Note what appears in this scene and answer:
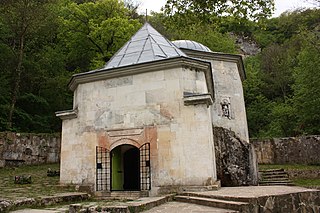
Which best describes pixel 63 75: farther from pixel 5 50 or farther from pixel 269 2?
pixel 269 2

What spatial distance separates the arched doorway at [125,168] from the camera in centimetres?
855

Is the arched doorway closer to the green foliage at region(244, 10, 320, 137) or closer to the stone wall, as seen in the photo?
the stone wall

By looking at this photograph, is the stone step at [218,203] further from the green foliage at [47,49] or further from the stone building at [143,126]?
the green foliage at [47,49]

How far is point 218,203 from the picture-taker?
5574 mm

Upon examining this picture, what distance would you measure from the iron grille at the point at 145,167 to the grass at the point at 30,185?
2.16 meters

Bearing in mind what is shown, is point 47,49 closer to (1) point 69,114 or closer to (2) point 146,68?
(1) point 69,114

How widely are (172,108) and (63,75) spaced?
576 inches

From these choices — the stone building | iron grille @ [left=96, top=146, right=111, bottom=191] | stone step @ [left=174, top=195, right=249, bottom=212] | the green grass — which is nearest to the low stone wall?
the green grass

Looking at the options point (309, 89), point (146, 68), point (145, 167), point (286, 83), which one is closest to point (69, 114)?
point (146, 68)

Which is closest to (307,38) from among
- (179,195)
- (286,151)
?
(286,151)

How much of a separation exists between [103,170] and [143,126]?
1733 mm

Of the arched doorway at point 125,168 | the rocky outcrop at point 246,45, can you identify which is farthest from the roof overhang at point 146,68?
the rocky outcrop at point 246,45

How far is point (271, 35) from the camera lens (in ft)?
134

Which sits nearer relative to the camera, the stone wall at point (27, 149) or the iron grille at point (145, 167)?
the iron grille at point (145, 167)
